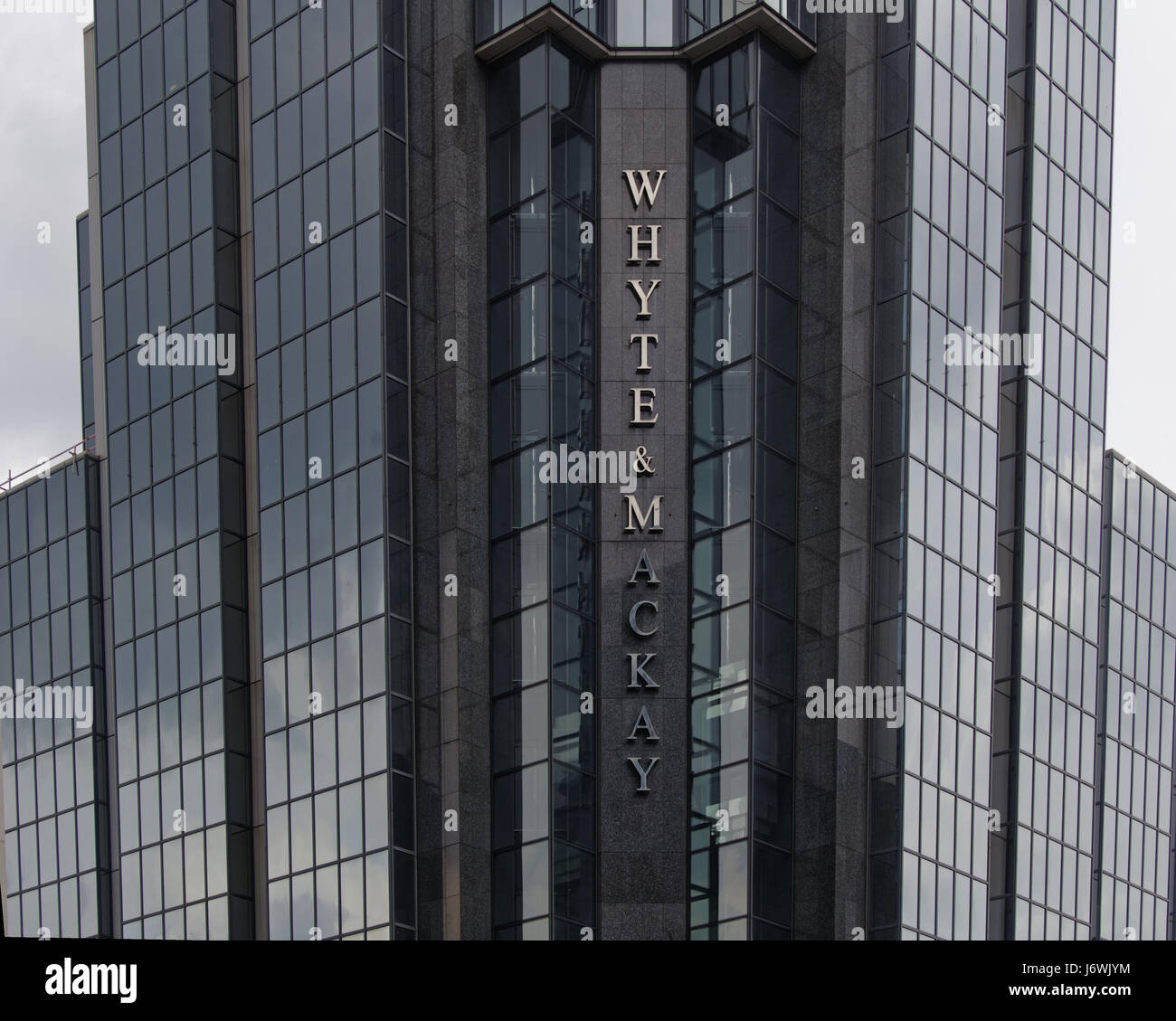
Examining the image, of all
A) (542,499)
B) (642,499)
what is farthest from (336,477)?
(642,499)

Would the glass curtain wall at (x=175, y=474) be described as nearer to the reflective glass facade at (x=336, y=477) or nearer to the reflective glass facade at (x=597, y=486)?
the reflective glass facade at (x=597, y=486)

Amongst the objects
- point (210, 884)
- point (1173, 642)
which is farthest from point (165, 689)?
point (1173, 642)

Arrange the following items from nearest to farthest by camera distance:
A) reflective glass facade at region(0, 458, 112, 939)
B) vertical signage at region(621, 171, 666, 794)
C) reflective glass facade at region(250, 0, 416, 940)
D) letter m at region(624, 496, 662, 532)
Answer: reflective glass facade at region(250, 0, 416, 940) → vertical signage at region(621, 171, 666, 794) → letter m at region(624, 496, 662, 532) → reflective glass facade at region(0, 458, 112, 939)

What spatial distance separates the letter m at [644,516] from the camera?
55750 millimetres

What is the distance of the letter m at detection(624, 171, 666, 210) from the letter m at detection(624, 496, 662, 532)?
30.5ft

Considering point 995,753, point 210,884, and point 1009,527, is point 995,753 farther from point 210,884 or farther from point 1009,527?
point 210,884

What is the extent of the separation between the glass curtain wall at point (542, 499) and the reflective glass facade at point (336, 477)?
2.94 m

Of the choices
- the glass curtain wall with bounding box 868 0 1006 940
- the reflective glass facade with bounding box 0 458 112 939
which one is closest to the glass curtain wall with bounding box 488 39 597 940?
the glass curtain wall with bounding box 868 0 1006 940

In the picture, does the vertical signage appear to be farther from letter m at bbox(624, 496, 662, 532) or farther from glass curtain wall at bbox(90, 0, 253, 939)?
glass curtain wall at bbox(90, 0, 253, 939)

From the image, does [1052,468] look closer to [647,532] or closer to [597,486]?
[647,532]

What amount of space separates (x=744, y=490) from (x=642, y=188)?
9958 millimetres

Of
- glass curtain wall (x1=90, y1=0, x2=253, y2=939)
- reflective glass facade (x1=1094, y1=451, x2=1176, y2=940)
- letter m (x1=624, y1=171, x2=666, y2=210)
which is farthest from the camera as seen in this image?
reflective glass facade (x1=1094, y1=451, x2=1176, y2=940)

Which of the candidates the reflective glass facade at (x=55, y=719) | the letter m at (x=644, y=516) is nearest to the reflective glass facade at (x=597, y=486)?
the letter m at (x=644, y=516)

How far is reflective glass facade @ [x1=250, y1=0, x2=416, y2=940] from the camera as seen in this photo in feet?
179
